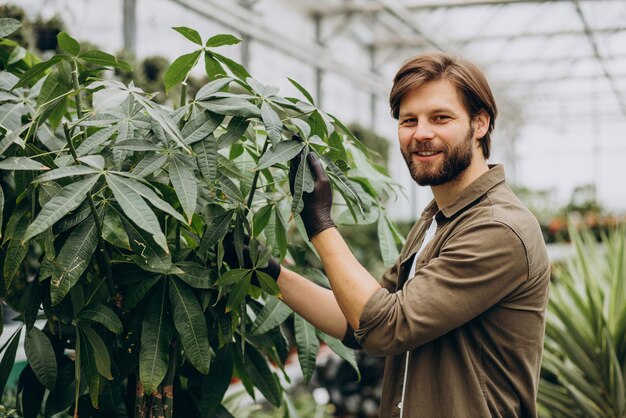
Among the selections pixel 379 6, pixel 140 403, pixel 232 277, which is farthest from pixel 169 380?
pixel 379 6

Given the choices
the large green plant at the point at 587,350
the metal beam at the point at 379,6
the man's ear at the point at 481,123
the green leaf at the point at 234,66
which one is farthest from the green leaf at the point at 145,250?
the metal beam at the point at 379,6

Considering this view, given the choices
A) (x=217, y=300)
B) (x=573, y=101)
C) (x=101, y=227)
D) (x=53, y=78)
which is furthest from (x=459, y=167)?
(x=573, y=101)

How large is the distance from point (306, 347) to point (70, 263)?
2.24 ft

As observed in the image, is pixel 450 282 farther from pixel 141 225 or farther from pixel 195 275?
pixel 141 225

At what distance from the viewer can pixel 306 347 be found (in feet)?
5.95

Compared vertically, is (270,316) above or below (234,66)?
below

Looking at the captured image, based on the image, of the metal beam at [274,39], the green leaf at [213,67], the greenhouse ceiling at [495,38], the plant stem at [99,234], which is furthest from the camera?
the greenhouse ceiling at [495,38]

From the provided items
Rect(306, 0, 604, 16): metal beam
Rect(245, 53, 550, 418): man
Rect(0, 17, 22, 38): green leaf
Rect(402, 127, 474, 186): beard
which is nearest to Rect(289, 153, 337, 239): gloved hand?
Rect(245, 53, 550, 418): man

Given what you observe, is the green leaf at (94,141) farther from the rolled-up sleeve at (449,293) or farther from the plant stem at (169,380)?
the rolled-up sleeve at (449,293)

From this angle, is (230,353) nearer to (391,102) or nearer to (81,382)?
(81,382)

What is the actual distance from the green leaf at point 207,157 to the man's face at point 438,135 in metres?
0.50

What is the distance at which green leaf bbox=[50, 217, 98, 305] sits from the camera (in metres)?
1.34

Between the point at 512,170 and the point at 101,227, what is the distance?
21.9 meters

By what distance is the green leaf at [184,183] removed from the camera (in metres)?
1.36
